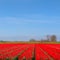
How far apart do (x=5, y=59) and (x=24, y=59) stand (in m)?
0.57

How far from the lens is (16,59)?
22.1 ft

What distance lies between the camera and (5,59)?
6.81 meters

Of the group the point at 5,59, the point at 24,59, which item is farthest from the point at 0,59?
the point at 24,59

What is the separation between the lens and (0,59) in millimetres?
6688

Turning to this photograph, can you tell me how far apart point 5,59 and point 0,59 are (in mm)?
182

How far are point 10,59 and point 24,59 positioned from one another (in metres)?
0.42

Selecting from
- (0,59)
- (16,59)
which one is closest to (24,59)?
(16,59)

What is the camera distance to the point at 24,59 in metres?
6.70

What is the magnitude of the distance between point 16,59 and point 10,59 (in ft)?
0.60

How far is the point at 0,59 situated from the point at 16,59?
0.46m

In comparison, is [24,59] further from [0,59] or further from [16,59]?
[0,59]

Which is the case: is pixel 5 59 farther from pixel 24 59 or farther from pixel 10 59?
pixel 24 59
